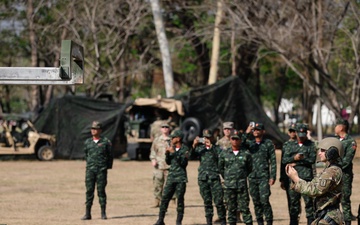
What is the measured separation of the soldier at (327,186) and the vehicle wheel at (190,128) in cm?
2352

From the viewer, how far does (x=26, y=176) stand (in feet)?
90.3

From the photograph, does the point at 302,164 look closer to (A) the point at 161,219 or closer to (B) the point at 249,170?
(B) the point at 249,170

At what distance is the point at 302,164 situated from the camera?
49.2 feet

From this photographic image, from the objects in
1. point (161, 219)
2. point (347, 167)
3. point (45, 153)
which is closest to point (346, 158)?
point (347, 167)

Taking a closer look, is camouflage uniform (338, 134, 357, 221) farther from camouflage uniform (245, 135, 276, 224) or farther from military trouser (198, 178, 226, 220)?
military trouser (198, 178, 226, 220)

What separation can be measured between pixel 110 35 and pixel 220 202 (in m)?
27.2

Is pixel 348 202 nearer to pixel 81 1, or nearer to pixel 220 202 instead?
pixel 220 202

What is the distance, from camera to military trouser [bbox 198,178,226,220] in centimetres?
1559

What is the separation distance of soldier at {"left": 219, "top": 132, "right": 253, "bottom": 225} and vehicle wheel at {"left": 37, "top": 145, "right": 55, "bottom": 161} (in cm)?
2066

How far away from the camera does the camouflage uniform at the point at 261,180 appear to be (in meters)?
15.1

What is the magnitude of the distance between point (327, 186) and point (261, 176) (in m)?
5.88

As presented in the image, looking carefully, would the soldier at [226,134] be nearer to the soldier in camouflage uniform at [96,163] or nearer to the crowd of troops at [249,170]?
the crowd of troops at [249,170]

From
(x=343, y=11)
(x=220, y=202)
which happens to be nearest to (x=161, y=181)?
(x=220, y=202)

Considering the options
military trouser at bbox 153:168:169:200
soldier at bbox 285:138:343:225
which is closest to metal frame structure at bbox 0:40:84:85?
soldier at bbox 285:138:343:225
